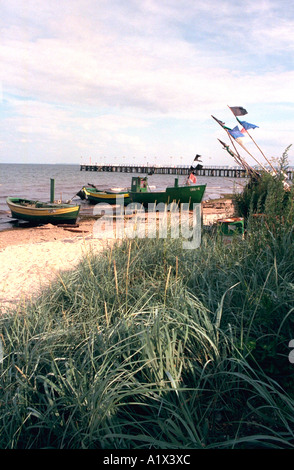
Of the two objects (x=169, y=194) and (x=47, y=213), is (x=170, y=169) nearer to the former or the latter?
(x=169, y=194)

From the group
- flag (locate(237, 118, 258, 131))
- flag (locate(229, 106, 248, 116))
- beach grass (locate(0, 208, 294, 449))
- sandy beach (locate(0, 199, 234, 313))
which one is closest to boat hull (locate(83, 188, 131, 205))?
sandy beach (locate(0, 199, 234, 313))

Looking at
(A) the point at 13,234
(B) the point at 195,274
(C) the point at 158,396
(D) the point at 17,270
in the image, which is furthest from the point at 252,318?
(A) the point at 13,234

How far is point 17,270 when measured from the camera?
7.57m

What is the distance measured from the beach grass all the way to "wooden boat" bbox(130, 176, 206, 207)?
1584 centimetres

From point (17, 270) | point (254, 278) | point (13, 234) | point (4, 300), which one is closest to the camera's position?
point (254, 278)

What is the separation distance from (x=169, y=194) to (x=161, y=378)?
18685mm

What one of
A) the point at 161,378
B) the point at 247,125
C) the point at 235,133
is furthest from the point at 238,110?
the point at 161,378

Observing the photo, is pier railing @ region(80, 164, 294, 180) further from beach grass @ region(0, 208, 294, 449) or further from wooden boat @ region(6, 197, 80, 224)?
beach grass @ region(0, 208, 294, 449)

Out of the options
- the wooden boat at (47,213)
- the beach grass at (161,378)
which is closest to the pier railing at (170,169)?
the wooden boat at (47,213)

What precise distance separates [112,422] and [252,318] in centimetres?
132

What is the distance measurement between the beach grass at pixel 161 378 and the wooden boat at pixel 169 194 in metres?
15.8

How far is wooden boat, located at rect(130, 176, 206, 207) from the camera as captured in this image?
2058cm

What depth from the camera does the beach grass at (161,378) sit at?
2.28 m
